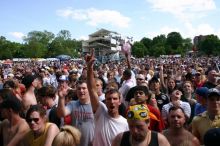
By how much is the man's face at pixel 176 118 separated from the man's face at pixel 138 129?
0.98 metres

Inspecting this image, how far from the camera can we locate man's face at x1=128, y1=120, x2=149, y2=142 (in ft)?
11.6

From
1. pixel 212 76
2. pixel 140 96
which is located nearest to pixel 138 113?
pixel 140 96

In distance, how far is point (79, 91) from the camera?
213 inches

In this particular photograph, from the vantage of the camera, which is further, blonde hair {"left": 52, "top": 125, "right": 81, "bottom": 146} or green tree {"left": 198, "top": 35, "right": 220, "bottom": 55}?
green tree {"left": 198, "top": 35, "right": 220, "bottom": 55}

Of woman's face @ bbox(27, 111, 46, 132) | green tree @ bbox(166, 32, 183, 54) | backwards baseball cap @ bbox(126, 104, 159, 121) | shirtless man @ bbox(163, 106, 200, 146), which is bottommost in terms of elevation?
shirtless man @ bbox(163, 106, 200, 146)

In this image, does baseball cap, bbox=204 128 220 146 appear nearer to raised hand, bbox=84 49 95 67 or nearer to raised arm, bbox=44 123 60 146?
raised arm, bbox=44 123 60 146

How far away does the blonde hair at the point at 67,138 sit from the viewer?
381 cm

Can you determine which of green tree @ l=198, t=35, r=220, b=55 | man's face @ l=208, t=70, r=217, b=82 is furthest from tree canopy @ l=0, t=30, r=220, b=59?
man's face @ l=208, t=70, r=217, b=82

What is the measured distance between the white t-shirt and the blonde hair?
88cm

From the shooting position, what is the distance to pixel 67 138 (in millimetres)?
3857

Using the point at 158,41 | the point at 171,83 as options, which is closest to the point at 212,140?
the point at 171,83

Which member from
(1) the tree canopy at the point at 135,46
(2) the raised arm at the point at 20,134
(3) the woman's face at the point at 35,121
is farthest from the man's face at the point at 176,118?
(1) the tree canopy at the point at 135,46

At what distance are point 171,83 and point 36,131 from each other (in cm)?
632

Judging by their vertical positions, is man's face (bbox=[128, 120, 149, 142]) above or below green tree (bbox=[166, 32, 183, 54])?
below
